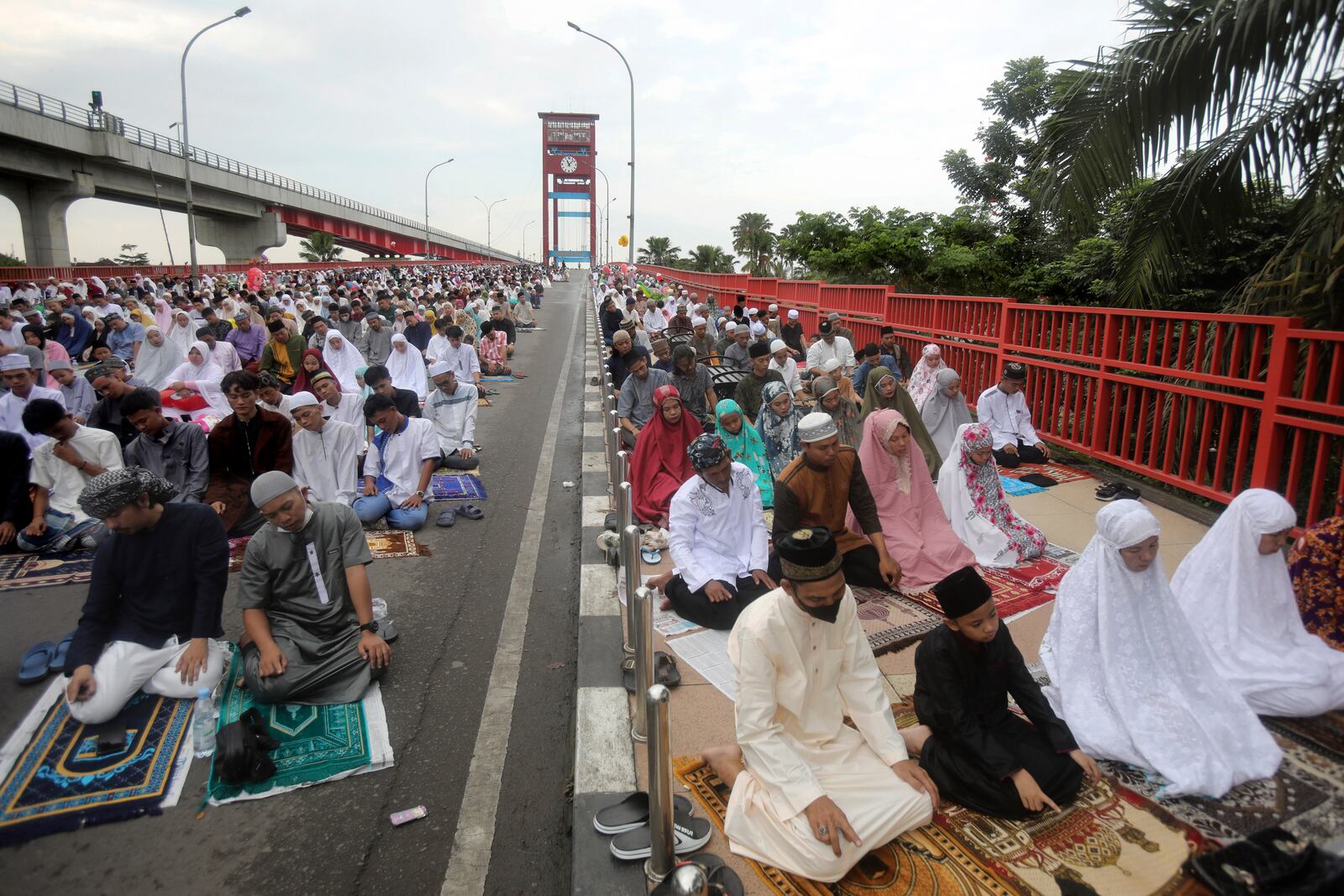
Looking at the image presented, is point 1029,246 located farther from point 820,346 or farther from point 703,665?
point 703,665

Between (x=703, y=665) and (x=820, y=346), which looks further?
(x=820, y=346)

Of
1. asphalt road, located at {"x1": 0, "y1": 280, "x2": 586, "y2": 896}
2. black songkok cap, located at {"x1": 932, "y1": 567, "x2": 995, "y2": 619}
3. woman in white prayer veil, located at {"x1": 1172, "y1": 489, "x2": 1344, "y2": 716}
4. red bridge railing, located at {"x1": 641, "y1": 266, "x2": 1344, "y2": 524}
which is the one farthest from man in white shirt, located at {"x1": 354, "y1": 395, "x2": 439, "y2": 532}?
red bridge railing, located at {"x1": 641, "y1": 266, "x2": 1344, "y2": 524}

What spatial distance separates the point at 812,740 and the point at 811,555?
0.74 meters

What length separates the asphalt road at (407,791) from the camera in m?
2.78

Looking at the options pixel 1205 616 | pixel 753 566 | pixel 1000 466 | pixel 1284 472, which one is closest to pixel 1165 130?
pixel 1284 472

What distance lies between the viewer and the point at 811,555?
2551 millimetres

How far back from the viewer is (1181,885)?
2.54 m

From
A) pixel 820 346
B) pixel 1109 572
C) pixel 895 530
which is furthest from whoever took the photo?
pixel 820 346

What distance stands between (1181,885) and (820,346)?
881 centimetres

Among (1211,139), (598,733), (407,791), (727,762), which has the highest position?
(1211,139)

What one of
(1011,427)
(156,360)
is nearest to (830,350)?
(1011,427)

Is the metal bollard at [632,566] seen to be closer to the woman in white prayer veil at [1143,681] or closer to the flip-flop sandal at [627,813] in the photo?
the flip-flop sandal at [627,813]

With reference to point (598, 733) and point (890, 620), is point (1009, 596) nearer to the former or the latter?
point (890, 620)

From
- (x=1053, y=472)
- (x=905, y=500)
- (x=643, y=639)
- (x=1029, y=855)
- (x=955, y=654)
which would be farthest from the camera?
A: (x=1053, y=472)
